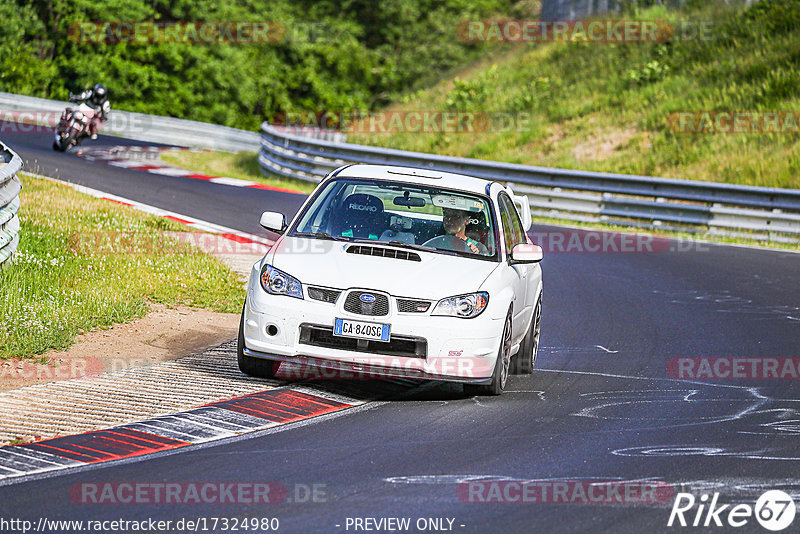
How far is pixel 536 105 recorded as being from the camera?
35531mm

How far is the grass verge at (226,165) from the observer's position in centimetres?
2792

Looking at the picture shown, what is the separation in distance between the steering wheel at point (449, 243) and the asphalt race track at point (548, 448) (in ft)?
3.65

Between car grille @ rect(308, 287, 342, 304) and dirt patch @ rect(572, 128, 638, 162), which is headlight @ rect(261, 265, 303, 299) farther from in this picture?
dirt patch @ rect(572, 128, 638, 162)

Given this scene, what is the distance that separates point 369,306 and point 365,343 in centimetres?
26

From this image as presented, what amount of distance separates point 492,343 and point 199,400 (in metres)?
2.11

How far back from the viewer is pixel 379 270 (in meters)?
8.65

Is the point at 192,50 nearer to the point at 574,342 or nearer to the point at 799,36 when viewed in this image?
the point at 799,36

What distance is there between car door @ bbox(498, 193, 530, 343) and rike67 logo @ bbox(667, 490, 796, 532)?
3115mm

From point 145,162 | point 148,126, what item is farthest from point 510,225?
point 148,126

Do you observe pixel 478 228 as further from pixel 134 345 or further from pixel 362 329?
pixel 134 345

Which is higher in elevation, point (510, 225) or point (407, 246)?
point (510, 225)

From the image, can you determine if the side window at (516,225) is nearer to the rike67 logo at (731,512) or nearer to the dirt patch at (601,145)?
the rike67 logo at (731,512)

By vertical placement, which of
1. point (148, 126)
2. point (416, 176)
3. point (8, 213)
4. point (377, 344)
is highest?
point (148, 126)

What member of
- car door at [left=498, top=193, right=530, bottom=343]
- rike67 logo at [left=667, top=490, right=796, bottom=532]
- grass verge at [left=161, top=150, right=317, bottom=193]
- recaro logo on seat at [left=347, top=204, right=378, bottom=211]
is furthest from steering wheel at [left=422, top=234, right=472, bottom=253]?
grass verge at [left=161, top=150, right=317, bottom=193]
